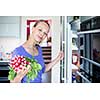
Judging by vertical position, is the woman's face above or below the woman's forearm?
above

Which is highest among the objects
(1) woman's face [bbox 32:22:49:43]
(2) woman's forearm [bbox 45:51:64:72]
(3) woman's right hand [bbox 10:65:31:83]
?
(1) woman's face [bbox 32:22:49:43]

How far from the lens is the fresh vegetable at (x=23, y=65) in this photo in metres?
1.62

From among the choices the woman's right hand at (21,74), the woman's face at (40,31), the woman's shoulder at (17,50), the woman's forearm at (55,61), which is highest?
the woman's face at (40,31)

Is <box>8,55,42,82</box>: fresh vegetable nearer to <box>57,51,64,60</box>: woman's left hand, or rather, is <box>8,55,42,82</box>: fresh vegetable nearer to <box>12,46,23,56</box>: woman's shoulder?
<box>12,46,23,56</box>: woman's shoulder

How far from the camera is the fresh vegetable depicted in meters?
1.62

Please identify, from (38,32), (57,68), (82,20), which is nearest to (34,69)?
(57,68)

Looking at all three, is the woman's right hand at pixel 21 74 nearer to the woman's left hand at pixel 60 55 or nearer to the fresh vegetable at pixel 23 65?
the fresh vegetable at pixel 23 65

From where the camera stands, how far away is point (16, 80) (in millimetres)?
1636

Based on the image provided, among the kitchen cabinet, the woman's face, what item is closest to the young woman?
the woman's face

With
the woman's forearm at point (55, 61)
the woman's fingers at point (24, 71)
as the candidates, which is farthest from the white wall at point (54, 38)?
the woman's fingers at point (24, 71)

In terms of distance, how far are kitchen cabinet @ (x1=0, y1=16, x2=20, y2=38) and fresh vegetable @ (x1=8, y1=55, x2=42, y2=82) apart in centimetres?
19

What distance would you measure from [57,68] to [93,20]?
1.53 ft

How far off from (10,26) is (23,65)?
318 millimetres
